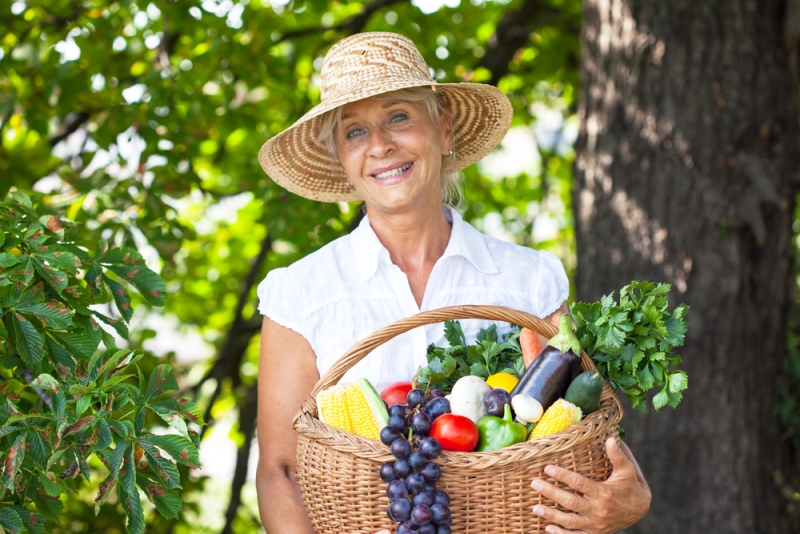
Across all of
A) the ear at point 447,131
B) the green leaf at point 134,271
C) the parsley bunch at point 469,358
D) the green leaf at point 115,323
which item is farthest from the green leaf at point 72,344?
the ear at point 447,131

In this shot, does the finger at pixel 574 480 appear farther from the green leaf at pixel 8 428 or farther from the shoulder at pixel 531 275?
the green leaf at pixel 8 428

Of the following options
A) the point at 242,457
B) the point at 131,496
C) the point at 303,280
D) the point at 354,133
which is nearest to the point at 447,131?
the point at 354,133

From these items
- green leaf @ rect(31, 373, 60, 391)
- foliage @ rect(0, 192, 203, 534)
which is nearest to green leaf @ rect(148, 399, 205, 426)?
foliage @ rect(0, 192, 203, 534)

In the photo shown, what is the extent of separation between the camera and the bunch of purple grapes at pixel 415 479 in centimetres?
153

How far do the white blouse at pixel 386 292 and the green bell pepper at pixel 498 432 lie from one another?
590 mm

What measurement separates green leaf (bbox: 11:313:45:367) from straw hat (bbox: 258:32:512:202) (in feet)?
3.02

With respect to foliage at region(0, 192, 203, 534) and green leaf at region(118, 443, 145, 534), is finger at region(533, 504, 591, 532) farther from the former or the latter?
green leaf at region(118, 443, 145, 534)

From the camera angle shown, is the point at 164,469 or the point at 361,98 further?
the point at 361,98

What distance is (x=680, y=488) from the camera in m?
3.32

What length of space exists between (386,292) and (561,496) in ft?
2.87

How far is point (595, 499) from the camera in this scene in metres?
1.71

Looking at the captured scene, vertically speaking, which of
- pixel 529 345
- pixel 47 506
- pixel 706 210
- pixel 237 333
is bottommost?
pixel 237 333

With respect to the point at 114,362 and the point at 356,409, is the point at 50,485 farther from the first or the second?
the point at 356,409

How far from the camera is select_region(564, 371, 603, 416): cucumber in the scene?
1.70m
